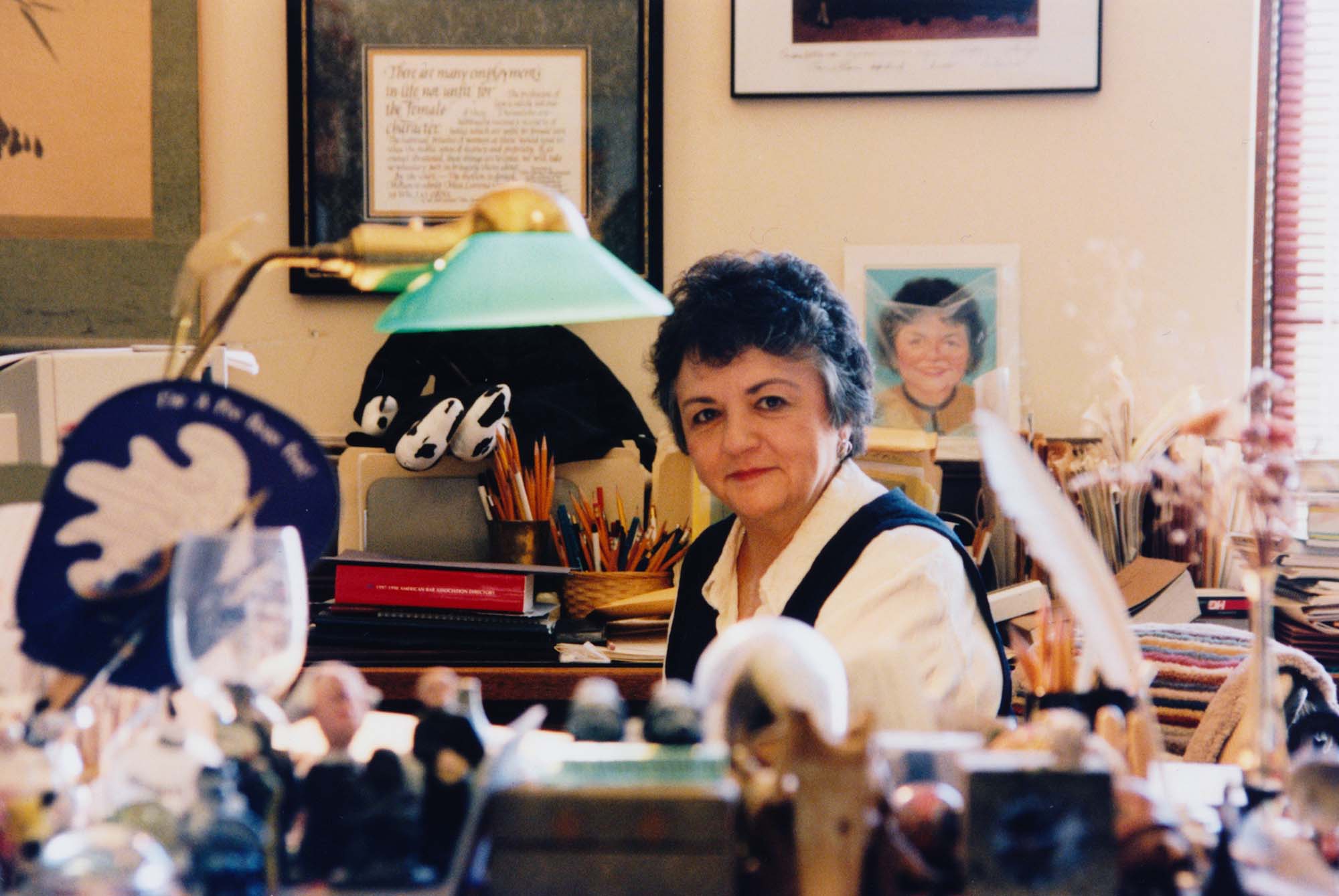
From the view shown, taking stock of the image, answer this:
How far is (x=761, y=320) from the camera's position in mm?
1667

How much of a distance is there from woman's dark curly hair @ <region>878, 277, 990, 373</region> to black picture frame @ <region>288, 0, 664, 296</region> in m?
0.55

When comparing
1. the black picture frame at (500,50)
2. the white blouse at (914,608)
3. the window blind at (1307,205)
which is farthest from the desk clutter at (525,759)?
the window blind at (1307,205)

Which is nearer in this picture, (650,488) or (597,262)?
(597,262)

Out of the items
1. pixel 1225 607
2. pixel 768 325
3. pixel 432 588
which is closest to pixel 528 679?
pixel 432 588

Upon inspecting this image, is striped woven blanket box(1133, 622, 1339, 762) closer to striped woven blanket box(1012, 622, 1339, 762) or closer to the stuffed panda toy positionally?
striped woven blanket box(1012, 622, 1339, 762)

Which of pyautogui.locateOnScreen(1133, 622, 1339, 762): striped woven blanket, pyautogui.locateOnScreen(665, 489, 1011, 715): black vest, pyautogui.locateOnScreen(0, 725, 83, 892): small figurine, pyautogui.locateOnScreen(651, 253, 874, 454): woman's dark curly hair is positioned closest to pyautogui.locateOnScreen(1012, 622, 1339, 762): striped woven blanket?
pyautogui.locateOnScreen(1133, 622, 1339, 762): striped woven blanket

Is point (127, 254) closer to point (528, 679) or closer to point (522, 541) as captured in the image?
point (522, 541)

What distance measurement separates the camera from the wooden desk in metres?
2.10

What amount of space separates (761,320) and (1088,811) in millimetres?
1070

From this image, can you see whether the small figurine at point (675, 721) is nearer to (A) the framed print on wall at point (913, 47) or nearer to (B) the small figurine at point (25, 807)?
(B) the small figurine at point (25, 807)

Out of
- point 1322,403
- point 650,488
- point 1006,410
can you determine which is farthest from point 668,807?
point 1322,403

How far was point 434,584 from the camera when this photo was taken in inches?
86.1

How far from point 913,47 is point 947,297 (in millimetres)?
545

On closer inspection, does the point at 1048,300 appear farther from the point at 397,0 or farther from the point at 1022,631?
the point at 397,0
